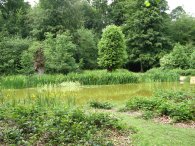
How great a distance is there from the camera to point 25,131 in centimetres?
559

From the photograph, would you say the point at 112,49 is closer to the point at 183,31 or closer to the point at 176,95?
the point at 183,31

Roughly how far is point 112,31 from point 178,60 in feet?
19.7

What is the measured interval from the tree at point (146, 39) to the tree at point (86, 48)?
4156 millimetres

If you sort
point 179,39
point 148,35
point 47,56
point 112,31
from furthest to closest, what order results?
point 179,39
point 148,35
point 112,31
point 47,56

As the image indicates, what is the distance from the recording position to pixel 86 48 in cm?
2948

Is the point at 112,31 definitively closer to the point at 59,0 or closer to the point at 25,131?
the point at 59,0

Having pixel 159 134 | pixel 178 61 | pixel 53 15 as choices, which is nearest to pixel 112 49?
pixel 178 61

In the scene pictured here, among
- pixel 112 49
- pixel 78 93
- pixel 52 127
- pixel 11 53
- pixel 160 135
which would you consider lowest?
pixel 78 93

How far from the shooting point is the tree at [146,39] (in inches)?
1236

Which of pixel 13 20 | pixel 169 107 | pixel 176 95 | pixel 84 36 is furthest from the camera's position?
pixel 13 20

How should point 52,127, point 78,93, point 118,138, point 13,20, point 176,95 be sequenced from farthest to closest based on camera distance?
point 13,20 → point 78,93 → point 176,95 → point 118,138 → point 52,127

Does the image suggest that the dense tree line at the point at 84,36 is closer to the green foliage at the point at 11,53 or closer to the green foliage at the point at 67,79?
the green foliage at the point at 11,53

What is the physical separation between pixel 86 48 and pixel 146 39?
6.71 m

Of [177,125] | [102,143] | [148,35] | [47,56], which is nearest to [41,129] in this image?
[102,143]
